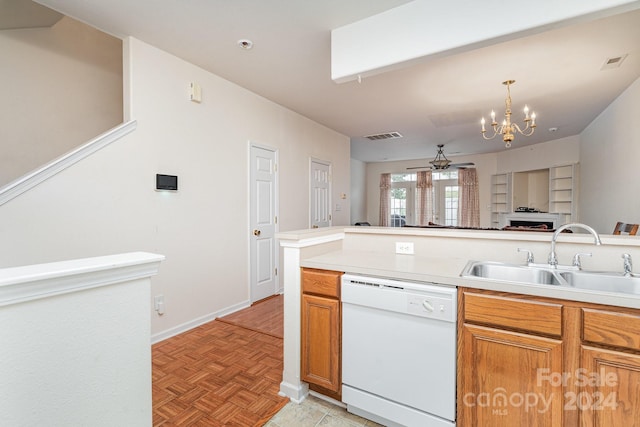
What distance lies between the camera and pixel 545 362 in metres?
1.26

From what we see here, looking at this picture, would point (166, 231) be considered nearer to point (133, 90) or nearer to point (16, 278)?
point (133, 90)

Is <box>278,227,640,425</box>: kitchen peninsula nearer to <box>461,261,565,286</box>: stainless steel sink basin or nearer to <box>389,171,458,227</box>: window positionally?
<box>461,261,565,286</box>: stainless steel sink basin

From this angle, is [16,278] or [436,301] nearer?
[16,278]

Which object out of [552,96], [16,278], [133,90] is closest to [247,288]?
[133,90]

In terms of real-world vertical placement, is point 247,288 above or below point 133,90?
below

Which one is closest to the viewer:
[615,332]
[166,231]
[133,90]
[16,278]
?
[16,278]

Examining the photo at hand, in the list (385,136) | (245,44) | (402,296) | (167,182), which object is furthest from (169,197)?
(385,136)

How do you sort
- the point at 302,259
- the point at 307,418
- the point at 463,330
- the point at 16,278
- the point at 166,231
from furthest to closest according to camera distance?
the point at 166,231
the point at 302,259
the point at 307,418
the point at 463,330
the point at 16,278

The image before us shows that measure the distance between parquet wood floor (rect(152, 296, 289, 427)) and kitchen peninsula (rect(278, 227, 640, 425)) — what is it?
0.77 ft

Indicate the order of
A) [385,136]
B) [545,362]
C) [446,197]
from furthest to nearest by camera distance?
[446,197]
[385,136]
[545,362]

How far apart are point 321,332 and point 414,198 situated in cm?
770

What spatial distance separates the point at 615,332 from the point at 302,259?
1.47m

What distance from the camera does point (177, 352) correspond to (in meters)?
2.48

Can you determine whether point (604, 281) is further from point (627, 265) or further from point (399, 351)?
point (399, 351)
